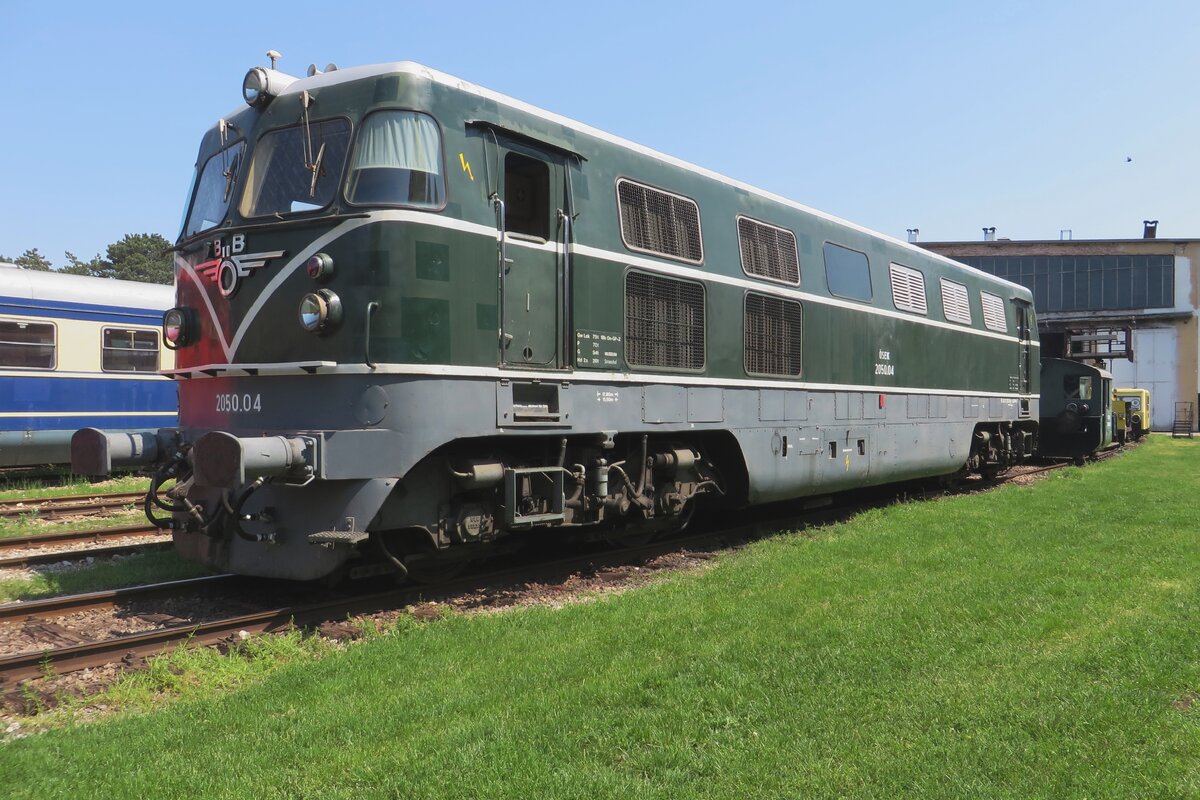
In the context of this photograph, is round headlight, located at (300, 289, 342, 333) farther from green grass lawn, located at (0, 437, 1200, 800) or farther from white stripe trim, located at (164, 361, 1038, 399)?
green grass lawn, located at (0, 437, 1200, 800)

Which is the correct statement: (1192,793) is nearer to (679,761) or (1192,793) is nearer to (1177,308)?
(679,761)

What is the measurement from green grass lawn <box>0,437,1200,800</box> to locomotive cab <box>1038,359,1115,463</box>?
54.4 ft

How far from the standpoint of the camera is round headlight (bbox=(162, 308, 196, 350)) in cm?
729

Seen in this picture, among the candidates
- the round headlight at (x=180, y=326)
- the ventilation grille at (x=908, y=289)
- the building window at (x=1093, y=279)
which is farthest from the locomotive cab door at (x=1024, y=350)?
the building window at (x=1093, y=279)

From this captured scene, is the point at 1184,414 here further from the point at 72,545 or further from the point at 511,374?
the point at 72,545

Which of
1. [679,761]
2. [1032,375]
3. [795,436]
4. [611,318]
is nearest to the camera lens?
[679,761]

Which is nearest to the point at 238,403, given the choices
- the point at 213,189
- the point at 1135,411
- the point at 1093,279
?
the point at 213,189

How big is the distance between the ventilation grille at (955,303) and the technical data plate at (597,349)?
333 inches

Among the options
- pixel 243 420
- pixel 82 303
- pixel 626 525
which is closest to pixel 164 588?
pixel 243 420

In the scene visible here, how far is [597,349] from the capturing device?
7633 mm

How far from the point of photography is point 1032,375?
1809cm

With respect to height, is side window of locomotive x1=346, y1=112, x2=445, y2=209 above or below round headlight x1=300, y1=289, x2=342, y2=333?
above

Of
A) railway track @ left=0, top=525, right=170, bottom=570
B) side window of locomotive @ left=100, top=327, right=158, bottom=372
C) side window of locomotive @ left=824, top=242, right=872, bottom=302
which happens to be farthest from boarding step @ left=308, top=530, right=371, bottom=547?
side window of locomotive @ left=100, top=327, right=158, bottom=372

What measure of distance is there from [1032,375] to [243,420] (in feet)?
52.8
